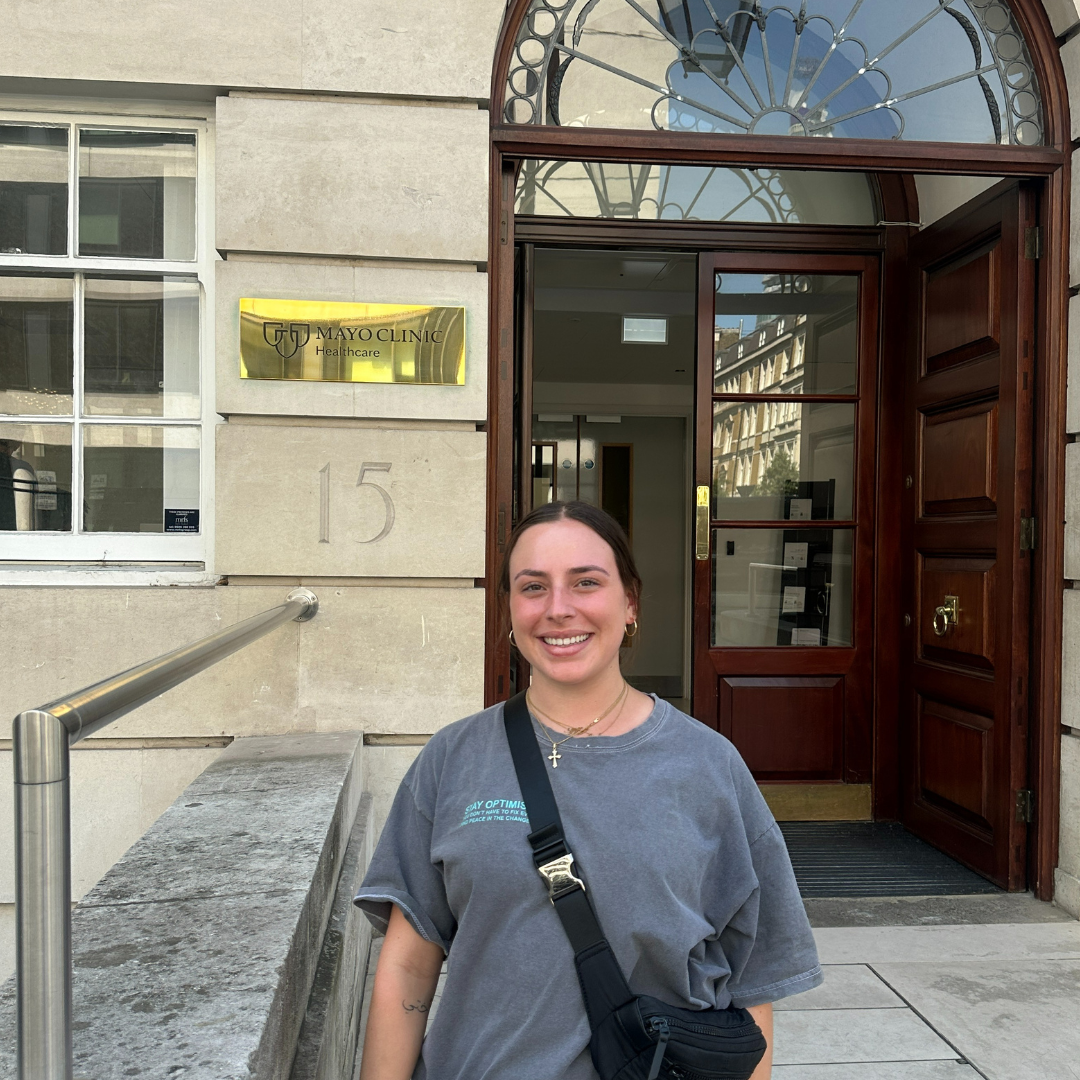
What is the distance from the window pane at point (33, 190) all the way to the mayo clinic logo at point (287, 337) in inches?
35.7

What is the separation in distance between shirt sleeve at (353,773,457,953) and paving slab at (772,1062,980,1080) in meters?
1.66

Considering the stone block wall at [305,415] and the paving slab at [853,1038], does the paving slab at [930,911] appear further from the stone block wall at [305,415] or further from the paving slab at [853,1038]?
the stone block wall at [305,415]

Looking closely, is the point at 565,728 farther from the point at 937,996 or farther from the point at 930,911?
the point at 930,911

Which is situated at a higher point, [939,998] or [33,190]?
[33,190]

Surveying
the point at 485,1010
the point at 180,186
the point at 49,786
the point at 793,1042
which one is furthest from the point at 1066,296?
the point at 49,786

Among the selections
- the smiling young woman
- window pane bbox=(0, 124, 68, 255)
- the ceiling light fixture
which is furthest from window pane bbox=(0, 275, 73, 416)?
the ceiling light fixture

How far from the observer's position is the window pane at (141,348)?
12.4 ft

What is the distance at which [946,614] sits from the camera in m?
4.67

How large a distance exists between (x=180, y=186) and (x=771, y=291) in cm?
305

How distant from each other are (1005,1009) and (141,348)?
12.4ft

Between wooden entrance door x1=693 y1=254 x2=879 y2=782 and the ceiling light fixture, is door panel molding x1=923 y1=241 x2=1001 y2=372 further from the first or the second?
the ceiling light fixture

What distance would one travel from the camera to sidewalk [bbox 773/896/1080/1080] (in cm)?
279

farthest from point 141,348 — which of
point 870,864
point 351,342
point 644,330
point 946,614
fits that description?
point 644,330

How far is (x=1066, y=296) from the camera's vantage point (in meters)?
3.99
